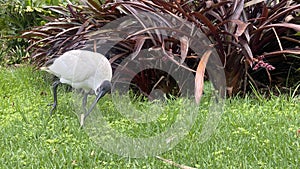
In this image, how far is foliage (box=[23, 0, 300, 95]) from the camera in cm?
360

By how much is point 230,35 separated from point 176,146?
127 centimetres

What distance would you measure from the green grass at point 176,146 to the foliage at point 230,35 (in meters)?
0.33

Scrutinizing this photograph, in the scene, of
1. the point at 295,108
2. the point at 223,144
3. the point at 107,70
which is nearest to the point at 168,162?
the point at 223,144

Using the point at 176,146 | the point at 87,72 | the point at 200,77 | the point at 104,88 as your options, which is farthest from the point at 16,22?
the point at 176,146

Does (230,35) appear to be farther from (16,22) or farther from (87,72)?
(16,22)

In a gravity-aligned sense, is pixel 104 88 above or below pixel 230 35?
below

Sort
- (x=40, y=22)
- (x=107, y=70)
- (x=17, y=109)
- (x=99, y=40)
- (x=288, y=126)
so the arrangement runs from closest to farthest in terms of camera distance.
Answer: (x=288, y=126)
(x=107, y=70)
(x=17, y=109)
(x=99, y=40)
(x=40, y=22)

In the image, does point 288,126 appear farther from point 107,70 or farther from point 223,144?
point 107,70

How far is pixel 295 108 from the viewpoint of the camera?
329cm

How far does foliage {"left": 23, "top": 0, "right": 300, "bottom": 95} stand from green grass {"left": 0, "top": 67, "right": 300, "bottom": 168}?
1.10 ft

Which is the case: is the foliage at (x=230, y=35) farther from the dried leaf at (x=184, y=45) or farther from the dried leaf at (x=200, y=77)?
the dried leaf at (x=200, y=77)

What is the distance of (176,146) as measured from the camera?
2.67 meters

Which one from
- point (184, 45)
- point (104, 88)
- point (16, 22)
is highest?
point (184, 45)

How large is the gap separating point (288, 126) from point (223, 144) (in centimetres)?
49
